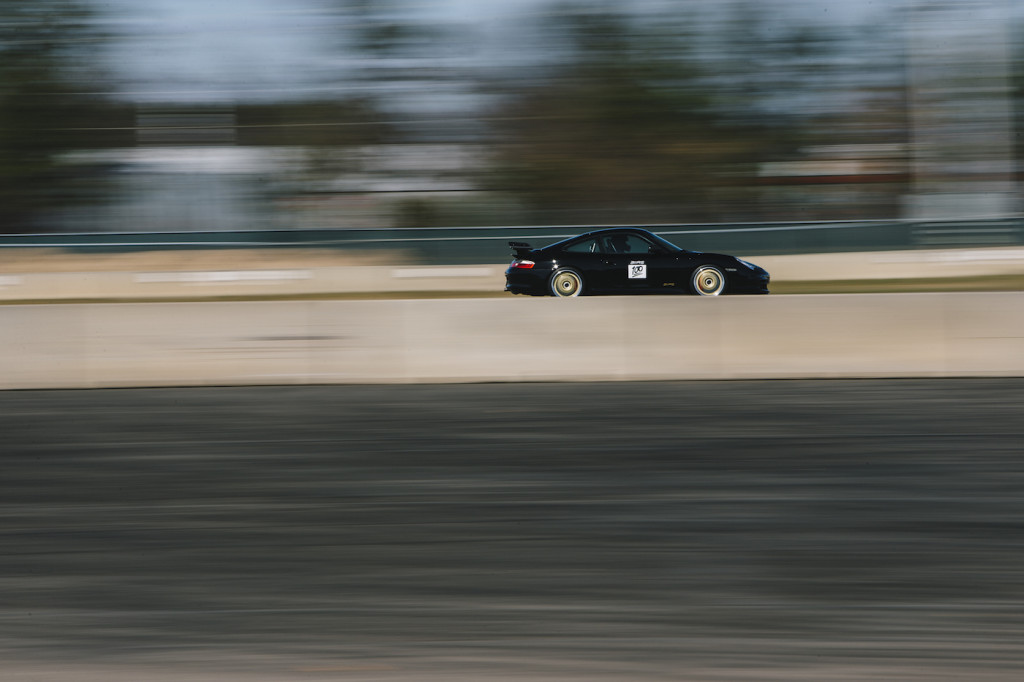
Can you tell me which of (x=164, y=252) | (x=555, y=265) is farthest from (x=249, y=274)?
(x=555, y=265)

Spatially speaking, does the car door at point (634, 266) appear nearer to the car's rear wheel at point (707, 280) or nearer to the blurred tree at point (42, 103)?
the car's rear wheel at point (707, 280)

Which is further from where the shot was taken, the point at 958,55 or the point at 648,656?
the point at 958,55

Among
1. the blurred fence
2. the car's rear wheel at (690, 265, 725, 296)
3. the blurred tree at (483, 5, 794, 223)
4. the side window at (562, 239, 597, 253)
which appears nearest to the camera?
the car's rear wheel at (690, 265, 725, 296)

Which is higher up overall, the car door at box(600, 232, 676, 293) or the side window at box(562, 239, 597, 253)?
the side window at box(562, 239, 597, 253)

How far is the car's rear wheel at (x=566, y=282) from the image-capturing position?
798 inches

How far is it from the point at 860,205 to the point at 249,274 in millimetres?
22478

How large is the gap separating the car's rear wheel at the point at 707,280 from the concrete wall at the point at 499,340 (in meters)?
7.99

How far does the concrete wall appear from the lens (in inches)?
475

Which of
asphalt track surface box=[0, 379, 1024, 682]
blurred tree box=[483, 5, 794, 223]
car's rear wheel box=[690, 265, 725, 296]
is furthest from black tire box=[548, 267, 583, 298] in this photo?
blurred tree box=[483, 5, 794, 223]

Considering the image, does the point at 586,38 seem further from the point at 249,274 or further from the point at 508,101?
the point at 249,274

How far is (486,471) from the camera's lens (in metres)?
7.54

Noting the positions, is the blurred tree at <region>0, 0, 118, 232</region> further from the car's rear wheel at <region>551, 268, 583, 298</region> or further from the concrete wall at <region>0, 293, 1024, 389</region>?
the concrete wall at <region>0, 293, 1024, 389</region>

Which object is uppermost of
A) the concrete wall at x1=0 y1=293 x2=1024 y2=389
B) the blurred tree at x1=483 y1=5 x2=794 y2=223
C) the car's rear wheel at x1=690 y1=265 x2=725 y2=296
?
the blurred tree at x1=483 y1=5 x2=794 y2=223

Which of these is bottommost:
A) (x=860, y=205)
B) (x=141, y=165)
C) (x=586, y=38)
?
(x=860, y=205)
